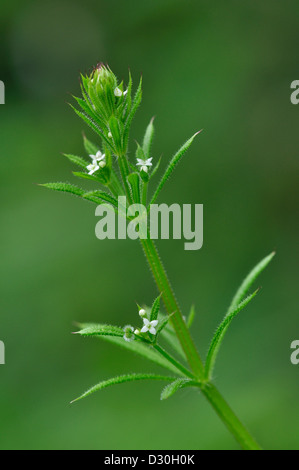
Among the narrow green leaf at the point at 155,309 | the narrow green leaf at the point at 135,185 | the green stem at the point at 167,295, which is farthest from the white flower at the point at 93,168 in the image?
the narrow green leaf at the point at 155,309

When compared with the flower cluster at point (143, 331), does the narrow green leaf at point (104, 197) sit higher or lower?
higher

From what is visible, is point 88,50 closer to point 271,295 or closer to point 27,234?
point 27,234

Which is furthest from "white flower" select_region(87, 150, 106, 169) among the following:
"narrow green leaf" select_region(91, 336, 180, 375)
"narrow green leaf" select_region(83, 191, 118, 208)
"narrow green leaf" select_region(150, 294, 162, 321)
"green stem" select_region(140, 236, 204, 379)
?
"narrow green leaf" select_region(91, 336, 180, 375)

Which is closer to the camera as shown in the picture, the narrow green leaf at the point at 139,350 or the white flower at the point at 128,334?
the white flower at the point at 128,334

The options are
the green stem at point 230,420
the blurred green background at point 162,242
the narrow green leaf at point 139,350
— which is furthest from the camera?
the blurred green background at point 162,242

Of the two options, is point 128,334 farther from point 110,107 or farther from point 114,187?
point 110,107

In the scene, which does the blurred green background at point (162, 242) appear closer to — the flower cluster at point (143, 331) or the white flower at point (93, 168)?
the flower cluster at point (143, 331)
